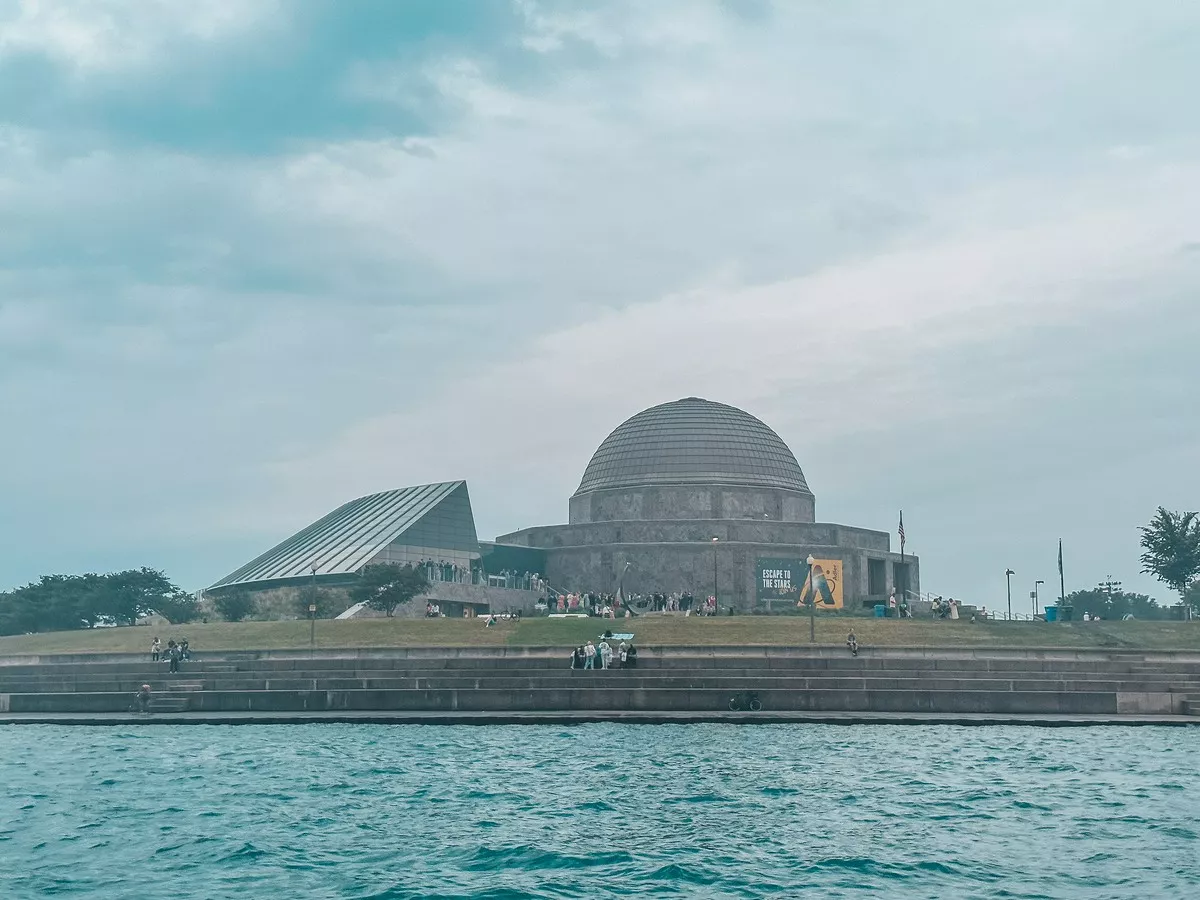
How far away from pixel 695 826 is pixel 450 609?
1332 inches

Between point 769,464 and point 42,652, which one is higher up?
point 769,464

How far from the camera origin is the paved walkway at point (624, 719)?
24.0 meters

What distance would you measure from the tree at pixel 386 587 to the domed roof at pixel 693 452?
48.0ft

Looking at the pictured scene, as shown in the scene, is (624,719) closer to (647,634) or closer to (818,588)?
(647,634)

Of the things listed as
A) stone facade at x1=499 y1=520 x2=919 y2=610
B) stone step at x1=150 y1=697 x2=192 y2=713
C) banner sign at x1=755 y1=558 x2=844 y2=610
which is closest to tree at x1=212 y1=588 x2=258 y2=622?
stone facade at x1=499 y1=520 x2=919 y2=610

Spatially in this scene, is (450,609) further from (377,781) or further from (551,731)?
(377,781)

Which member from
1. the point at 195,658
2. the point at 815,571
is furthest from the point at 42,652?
the point at 815,571

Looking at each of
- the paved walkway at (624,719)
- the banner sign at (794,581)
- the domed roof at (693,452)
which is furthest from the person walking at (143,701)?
the domed roof at (693,452)

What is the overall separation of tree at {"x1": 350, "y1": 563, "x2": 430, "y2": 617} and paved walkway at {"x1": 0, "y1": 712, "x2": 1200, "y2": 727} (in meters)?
15.3

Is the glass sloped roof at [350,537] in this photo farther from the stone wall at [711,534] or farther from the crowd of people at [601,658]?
the crowd of people at [601,658]

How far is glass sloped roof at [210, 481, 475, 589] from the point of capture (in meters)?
47.8

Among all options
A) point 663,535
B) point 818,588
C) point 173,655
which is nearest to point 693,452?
point 663,535

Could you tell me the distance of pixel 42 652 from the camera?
118 ft

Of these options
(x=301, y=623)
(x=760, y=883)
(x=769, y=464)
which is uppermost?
(x=769, y=464)
